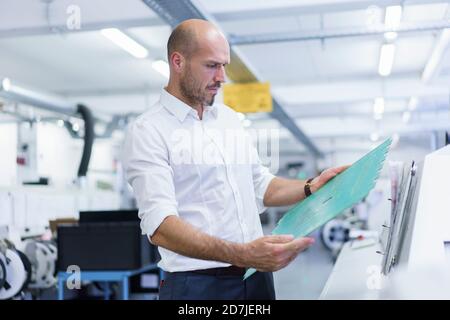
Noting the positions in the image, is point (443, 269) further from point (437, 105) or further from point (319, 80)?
point (437, 105)

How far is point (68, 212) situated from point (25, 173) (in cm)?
122

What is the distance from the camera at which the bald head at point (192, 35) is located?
0.95 meters

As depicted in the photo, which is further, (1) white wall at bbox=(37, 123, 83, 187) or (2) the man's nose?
(1) white wall at bbox=(37, 123, 83, 187)

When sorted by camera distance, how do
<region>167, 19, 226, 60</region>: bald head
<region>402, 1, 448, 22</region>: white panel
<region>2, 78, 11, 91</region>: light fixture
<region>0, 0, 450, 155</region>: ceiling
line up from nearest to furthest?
<region>167, 19, 226, 60</region>: bald head → <region>0, 0, 450, 155</region>: ceiling → <region>402, 1, 448, 22</region>: white panel → <region>2, 78, 11, 91</region>: light fixture

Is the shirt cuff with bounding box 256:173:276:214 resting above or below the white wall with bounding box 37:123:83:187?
below

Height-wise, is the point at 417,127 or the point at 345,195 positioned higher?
the point at 417,127

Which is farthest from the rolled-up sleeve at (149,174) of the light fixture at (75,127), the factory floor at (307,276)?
the light fixture at (75,127)

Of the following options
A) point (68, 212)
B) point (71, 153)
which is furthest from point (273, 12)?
point (71, 153)

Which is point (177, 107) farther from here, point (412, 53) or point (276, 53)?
point (412, 53)

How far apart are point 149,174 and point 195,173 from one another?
0.11 meters

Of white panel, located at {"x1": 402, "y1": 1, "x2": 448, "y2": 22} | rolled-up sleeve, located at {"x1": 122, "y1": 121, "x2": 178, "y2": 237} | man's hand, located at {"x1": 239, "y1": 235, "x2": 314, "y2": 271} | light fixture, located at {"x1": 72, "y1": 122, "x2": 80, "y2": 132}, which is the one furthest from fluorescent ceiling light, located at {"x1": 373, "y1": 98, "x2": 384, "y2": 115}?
→ man's hand, located at {"x1": 239, "y1": 235, "x2": 314, "y2": 271}

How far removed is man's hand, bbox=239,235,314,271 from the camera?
2.21 feet

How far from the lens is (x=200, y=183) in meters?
0.98

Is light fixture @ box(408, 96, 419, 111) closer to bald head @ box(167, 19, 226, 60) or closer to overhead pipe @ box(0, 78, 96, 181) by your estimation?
overhead pipe @ box(0, 78, 96, 181)
